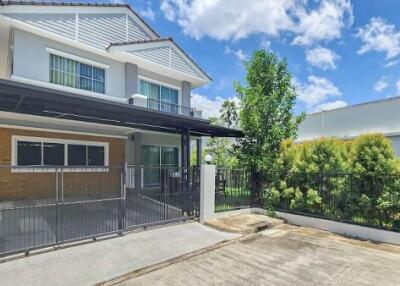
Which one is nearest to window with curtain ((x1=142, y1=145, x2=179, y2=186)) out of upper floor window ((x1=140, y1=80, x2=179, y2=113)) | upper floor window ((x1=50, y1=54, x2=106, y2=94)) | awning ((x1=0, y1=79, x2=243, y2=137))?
upper floor window ((x1=140, y1=80, x2=179, y2=113))

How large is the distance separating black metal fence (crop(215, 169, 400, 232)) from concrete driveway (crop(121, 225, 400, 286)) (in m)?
1.00

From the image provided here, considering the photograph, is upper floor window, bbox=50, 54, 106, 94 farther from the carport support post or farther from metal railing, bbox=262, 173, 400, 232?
metal railing, bbox=262, 173, 400, 232

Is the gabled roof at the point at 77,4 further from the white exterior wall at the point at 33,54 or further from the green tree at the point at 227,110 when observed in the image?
the green tree at the point at 227,110

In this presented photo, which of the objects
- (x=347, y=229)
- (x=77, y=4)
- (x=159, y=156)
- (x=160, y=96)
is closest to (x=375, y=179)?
(x=347, y=229)

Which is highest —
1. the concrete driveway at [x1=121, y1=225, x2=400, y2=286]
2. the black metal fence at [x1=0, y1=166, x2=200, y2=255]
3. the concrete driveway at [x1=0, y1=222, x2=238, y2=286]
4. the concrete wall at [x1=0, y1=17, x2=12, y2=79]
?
the concrete wall at [x1=0, y1=17, x2=12, y2=79]

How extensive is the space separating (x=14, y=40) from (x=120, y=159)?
7.34 m

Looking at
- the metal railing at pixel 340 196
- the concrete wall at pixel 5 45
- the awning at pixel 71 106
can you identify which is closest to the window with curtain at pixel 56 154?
the awning at pixel 71 106

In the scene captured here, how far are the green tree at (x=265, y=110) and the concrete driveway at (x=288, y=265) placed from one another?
15.0 ft

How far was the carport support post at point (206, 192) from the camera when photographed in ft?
30.7

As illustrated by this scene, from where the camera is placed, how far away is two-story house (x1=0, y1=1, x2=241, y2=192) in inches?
419

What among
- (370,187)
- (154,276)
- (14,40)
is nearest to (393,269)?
(370,187)

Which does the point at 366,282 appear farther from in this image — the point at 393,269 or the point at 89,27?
the point at 89,27

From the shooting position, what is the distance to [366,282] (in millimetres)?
5156

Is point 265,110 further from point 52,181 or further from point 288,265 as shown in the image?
point 52,181
